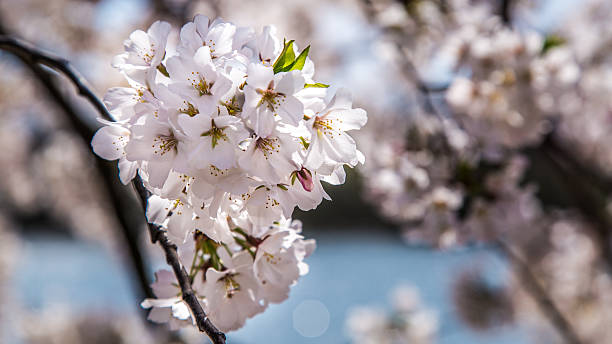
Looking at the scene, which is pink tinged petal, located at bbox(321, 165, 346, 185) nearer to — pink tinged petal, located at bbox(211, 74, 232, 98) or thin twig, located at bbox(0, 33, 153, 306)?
pink tinged petal, located at bbox(211, 74, 232, 98)

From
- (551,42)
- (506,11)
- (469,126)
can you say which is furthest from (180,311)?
(506,11)

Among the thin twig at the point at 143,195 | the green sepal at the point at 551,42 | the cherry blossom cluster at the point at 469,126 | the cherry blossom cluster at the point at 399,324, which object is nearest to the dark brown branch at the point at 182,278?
the thin twig at the point at 143,195

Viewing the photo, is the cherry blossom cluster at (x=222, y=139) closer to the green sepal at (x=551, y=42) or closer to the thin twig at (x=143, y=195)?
the thin twig at (x=143, y=195)

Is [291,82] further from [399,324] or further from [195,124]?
[399,324]

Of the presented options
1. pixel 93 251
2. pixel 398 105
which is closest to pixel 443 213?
pixel 398 105

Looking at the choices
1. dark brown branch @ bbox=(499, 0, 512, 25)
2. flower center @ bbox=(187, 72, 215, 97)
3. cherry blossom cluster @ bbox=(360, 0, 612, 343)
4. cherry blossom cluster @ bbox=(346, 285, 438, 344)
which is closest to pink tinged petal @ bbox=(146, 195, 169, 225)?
flower center @ bbox=(187, 72, 215, 97)
